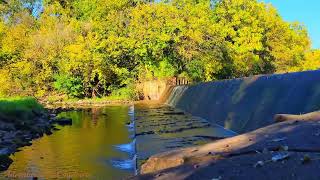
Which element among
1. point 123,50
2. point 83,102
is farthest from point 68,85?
point 123,50

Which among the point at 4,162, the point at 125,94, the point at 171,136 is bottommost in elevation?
the point at 4,162

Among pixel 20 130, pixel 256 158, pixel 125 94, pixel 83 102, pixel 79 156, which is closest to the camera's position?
pixel 256 158

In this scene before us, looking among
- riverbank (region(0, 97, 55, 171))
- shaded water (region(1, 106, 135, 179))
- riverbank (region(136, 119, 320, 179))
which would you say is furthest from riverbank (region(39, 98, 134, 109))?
riverbank (region(136, 119, 320, 179))

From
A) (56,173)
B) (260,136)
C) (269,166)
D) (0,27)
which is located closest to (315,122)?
(260,136)

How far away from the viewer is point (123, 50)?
142ft

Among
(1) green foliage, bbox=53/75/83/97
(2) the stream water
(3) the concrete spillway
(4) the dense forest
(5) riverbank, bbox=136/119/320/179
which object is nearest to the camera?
(5) riverbank, bbox=136/119/320/179

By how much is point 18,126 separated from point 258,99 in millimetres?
11020

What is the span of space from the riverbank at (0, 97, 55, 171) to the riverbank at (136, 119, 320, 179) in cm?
677

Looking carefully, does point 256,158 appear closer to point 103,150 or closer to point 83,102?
point 103,150

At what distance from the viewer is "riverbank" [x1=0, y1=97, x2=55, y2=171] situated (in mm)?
15133

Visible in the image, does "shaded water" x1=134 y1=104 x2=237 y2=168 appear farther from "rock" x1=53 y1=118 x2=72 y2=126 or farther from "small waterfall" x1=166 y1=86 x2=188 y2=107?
"small waterfall" x1=166 y1=86 x2=188 y2=107

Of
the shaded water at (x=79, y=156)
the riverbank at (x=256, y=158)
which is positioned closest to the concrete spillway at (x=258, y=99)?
the shaded water at (x=79, y=156)

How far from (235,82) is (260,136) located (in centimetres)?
1066

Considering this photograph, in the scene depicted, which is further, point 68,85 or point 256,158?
point 68,85
